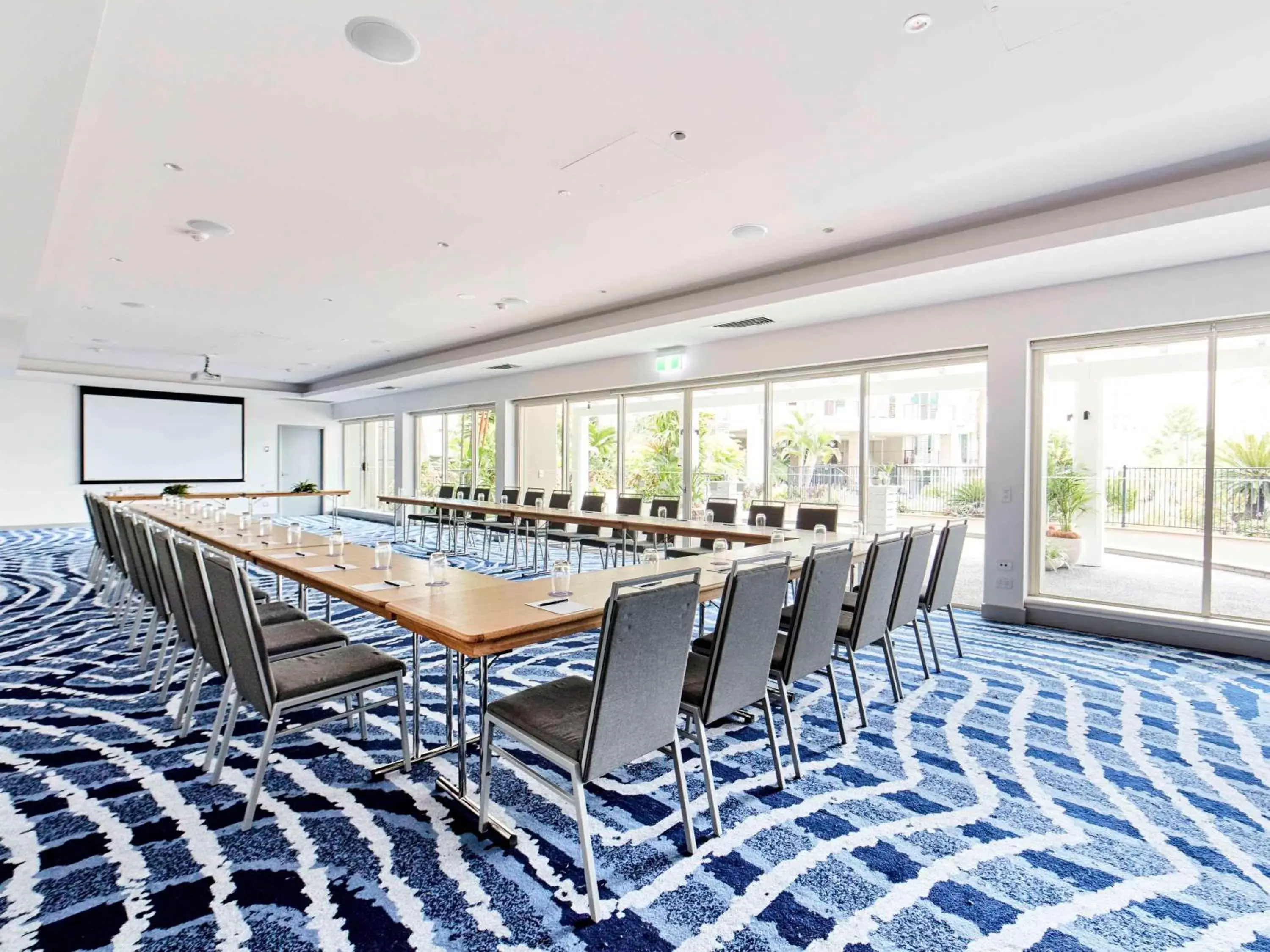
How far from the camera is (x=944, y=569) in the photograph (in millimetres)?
4184

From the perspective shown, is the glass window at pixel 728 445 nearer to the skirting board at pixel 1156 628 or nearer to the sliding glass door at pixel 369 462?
the skirting board at pixel 1156 628

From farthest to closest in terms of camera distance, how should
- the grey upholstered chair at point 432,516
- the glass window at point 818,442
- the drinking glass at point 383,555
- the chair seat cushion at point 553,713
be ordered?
Result: the grey upholstered chair at point 432,516
the glass window at point 818,442
the drinking glass at point 383,555
the chair seat cushion at point 553,713

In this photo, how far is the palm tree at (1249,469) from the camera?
4664 mm

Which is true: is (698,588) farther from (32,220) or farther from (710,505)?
(32,220)

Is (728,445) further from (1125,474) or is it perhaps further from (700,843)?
(700,843)

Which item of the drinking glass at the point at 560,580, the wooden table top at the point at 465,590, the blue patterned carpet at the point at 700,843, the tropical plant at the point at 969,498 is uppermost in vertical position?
the tropical plant at the point at 969,498

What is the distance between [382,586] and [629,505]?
4.93 m

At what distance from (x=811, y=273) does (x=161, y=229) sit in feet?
17.7

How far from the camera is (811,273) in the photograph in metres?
5.54

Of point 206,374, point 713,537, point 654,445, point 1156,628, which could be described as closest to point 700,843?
point 713,537

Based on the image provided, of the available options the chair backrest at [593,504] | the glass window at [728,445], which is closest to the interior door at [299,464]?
the chair backrest at [593,504]

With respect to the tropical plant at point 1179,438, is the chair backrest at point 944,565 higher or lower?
lower

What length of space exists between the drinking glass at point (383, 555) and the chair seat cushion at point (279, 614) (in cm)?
54

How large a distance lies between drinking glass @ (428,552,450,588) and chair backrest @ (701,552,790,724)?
53.7 inches
